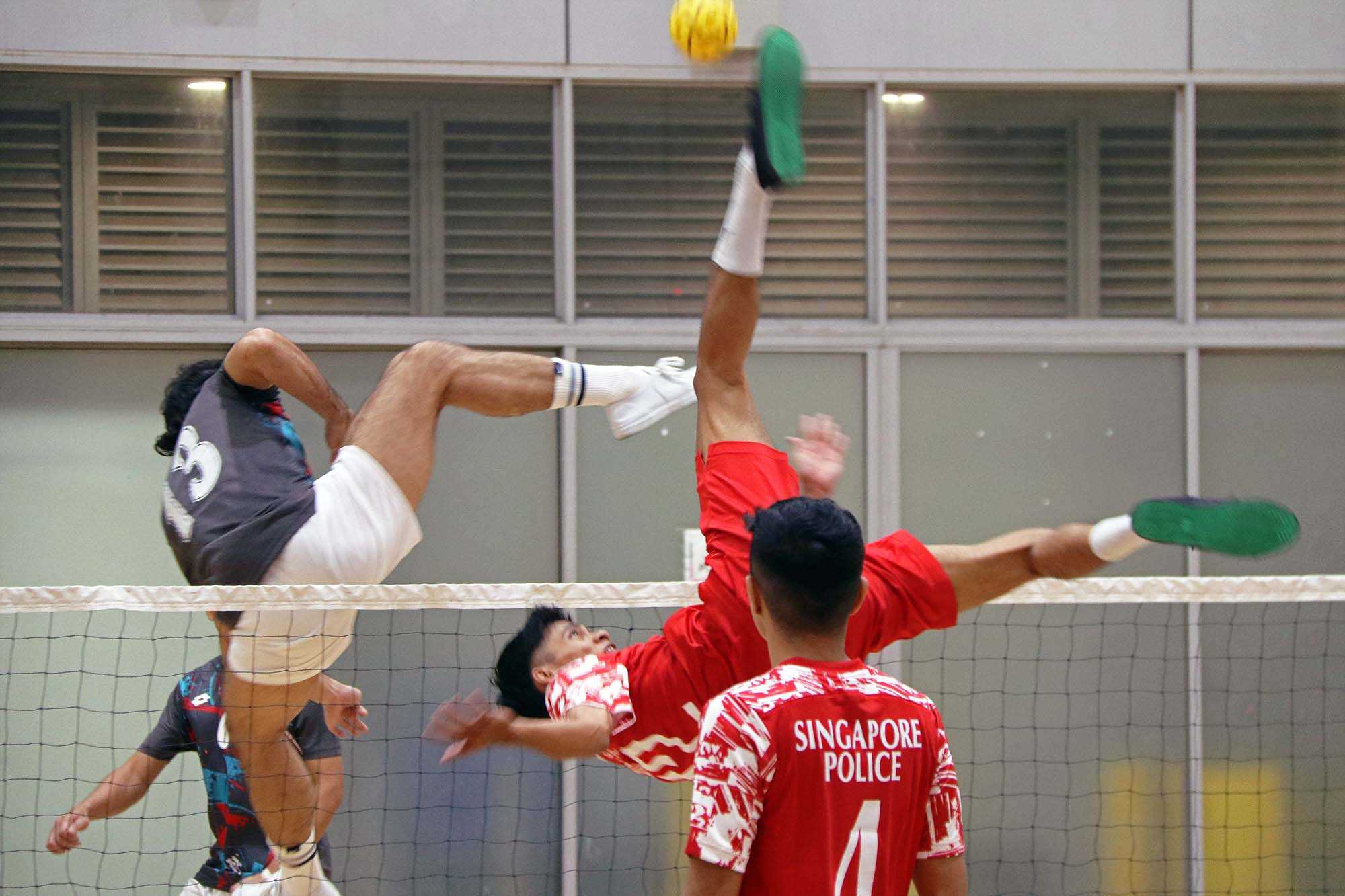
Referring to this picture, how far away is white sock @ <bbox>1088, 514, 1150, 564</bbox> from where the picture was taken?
3543 millimetres

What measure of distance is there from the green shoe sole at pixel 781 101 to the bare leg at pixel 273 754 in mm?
2260

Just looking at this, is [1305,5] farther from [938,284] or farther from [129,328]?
[129,328]

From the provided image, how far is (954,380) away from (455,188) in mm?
2993

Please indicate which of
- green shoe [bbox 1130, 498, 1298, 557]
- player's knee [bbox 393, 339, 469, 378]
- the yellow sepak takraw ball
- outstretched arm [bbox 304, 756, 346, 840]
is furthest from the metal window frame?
green shoe [bbox 1130, 498, 1298, 557]

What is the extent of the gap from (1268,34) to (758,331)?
11.1ft

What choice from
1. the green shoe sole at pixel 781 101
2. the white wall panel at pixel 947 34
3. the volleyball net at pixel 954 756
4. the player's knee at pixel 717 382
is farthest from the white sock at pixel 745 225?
the white wall panel at pixel 947 34

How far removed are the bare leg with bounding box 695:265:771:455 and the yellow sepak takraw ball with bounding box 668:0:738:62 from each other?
3261 mm

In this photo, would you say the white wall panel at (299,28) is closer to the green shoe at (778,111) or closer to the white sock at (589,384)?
the white sock at (589,384)

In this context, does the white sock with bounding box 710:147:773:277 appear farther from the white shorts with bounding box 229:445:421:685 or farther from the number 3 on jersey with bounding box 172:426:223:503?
the number 3 on jersey with bounding box 172:426:223:503

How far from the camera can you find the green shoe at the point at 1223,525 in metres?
3.24

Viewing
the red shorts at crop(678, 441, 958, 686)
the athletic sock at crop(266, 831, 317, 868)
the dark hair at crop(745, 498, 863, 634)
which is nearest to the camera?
the dark hair at crop(745, 498, 863, 634)

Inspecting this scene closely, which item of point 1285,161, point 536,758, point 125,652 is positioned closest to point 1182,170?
point 1285,161

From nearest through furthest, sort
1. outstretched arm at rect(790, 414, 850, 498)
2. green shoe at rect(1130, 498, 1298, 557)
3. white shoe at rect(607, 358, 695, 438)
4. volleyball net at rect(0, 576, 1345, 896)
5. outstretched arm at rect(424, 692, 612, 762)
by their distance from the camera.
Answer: outstretched arm at rect(424, 692, 612, 762)
green shoe at rect(1130, 498, 1298, 557)
outstretched arm at rect(790, 414, 850, 498)
white shoe at rect(607, 358, 695, 438)
volleyball net at rect(0, 576, 1345, 896)

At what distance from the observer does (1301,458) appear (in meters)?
7.47
